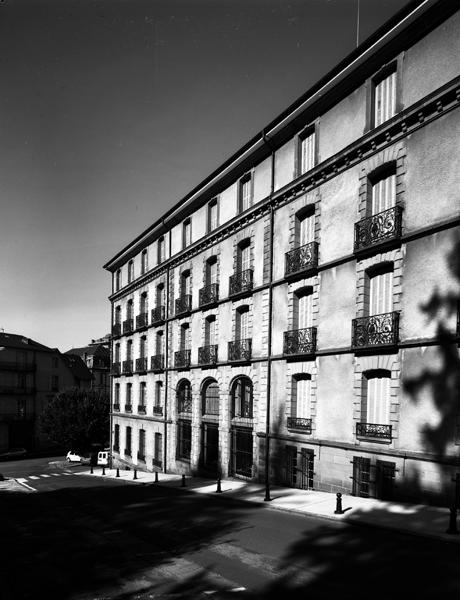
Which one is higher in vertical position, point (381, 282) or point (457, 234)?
point (457, 234)

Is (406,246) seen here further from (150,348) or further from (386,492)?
(150,348)

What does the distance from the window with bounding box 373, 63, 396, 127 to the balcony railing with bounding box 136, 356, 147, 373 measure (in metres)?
25.5

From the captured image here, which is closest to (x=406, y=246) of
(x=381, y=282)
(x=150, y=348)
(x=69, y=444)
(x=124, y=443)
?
(x=381, y=282)

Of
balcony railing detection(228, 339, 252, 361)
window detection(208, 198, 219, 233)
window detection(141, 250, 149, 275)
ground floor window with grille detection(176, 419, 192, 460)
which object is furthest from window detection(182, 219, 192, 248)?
ground floor window with grille detection(176, 419, 192, 460)

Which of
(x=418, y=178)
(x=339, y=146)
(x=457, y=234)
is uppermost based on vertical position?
(x=339, y=146)

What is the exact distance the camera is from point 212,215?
1210 inches

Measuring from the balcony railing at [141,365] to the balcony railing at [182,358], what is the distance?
5954 mm

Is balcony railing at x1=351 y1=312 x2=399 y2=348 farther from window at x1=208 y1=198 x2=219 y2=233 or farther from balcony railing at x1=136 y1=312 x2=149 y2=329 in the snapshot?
balcony railing at x1=136 y1=312 x2=149 y2=329

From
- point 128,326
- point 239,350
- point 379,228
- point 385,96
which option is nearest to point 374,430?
point 379,228

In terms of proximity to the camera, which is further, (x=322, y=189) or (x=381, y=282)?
(x=322, y=189)

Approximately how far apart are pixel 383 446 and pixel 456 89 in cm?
1185

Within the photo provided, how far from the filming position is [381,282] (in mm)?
18656

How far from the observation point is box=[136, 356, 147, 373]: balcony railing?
127 feet

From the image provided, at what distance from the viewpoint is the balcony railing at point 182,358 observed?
31.9m
